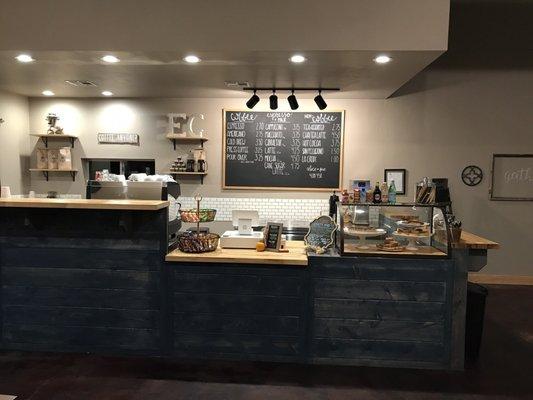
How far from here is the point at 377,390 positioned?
2684 mm

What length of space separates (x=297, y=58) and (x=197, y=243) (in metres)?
1.76

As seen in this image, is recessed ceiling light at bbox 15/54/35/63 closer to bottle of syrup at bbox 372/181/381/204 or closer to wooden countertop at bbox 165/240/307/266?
wooden countertop at bbox 165/240/307/266

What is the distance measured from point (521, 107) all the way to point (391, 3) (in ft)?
10.3

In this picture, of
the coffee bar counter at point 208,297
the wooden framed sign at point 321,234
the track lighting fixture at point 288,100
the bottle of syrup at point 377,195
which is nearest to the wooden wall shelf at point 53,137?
the coffee bar counter at point 208,297

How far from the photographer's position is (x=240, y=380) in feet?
9.10

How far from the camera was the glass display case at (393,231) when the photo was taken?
2.97 metres

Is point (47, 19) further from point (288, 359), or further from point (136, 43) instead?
point (288, 359)

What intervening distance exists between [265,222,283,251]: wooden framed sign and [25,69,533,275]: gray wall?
2192mm

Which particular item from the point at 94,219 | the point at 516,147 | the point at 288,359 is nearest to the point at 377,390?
the point at 288,359

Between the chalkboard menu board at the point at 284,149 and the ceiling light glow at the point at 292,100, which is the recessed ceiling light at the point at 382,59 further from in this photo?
the chalkboard menu board at the point at 284,149

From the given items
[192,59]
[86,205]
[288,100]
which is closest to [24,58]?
[192,59]

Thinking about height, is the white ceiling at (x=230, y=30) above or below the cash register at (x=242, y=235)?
above

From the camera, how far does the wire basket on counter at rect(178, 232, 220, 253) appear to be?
3064 mm

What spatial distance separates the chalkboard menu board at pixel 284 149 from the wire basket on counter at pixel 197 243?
7.52ft
